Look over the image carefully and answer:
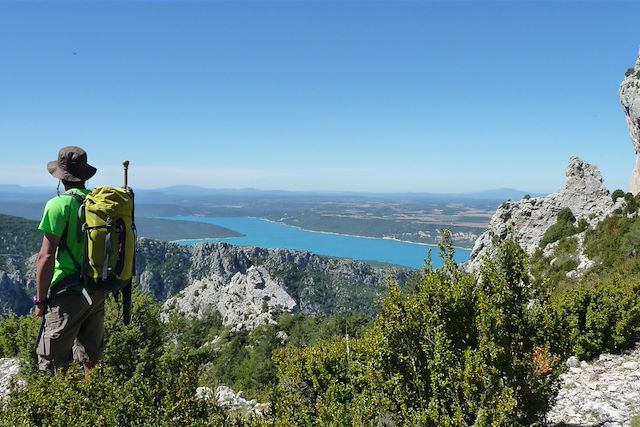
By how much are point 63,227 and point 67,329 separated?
116 cm

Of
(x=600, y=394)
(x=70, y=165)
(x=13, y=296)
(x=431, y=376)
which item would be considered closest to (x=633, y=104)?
(x=600, y=394)

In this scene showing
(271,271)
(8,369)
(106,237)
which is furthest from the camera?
(271,271)

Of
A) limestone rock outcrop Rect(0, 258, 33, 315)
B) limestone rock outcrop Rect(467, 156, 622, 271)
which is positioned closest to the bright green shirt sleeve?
limestone rock outcrop Rect(467, 156, 622, 271)

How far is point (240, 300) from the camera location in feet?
223

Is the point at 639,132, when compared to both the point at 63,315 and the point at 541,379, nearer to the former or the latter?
the point at 541,379

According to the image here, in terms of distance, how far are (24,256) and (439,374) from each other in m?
159

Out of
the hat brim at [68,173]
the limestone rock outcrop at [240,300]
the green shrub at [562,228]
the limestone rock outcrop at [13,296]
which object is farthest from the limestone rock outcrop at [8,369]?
the limestone rock outcrop at [13,296]

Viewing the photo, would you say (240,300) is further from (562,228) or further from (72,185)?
(72,185)

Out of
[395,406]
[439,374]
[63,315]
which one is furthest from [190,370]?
[439,374]

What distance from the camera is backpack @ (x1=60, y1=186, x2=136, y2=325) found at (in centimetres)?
434

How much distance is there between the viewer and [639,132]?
4412 cm

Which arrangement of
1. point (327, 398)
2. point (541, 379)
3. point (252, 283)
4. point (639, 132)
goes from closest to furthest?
point (541, 379) → point (327, 398) → point (639, 132) → point (252, 283)

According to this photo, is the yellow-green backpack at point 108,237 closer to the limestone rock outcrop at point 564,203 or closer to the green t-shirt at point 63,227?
the green t-shirt at point 63,227

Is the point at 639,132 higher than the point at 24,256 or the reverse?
higher
